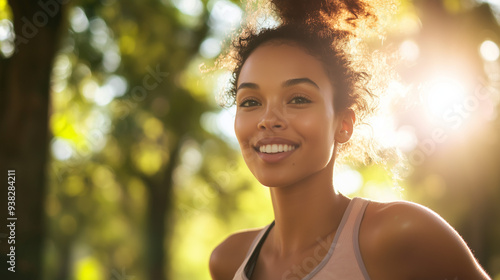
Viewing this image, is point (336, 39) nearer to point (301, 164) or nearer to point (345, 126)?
point (345, 126)

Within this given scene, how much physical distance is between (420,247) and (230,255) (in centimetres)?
133

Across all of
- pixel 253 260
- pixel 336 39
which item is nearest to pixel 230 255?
pixel 253 260

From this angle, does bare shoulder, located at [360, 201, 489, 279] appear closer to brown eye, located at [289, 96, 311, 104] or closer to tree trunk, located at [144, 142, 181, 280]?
brown eye, located at [289, 96, 311, 104]

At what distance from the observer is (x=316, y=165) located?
2598mm

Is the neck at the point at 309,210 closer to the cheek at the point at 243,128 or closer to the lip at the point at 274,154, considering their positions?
the lip at the point at 274,154

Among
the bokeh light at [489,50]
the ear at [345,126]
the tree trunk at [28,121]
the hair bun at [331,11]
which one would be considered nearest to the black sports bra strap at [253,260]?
the ear at [345,126]

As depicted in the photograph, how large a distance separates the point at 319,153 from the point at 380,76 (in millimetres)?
808

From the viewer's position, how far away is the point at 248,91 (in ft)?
8.93

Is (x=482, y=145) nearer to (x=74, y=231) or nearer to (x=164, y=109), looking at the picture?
(x=164, y=109)

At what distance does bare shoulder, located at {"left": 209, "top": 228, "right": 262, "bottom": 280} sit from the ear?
2.87ft

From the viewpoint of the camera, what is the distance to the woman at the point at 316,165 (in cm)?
221

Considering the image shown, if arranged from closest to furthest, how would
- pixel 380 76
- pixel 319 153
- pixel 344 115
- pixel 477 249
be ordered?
pixel 319 153 < pixel 344 115 < pixel 380 76 < pixel 477 249

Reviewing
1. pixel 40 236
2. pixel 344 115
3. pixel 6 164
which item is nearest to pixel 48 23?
pixel 6 164

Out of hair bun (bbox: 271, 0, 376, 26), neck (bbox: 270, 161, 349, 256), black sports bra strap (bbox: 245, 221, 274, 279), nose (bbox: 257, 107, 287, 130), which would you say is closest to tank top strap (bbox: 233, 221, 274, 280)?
black sports bra strap (bbox: 245, 221, 274, 279)
